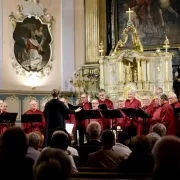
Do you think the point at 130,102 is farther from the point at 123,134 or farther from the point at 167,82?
the point at 123,134

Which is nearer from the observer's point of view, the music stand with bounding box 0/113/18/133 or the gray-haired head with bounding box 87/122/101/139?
the gray-haired head with bounding box 87/122/101/139

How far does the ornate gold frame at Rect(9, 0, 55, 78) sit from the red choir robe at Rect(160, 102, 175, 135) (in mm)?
7468

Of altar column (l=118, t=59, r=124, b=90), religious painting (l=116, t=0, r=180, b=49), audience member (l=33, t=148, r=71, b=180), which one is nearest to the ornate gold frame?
religious painting (l=116, t=0, r=180, b=49)

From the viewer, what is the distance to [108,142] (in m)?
5.76

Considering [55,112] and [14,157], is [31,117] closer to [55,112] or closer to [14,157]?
[55,112]

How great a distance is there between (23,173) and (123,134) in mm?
4015

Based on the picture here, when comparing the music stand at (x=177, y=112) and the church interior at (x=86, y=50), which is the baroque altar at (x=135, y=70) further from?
the music stand at (x=177, y=112)

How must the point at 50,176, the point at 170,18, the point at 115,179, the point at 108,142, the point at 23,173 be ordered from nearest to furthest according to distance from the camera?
the point at 50,176 < the point at 23,173 < the point at 115,179 < the point at 108,142 < the point at 170,18

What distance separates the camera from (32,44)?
1700 cm

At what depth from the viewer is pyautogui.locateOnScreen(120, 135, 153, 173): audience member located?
483 cm

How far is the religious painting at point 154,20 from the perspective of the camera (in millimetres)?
16500

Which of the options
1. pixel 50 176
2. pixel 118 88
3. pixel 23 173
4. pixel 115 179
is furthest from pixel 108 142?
pixel 118 88

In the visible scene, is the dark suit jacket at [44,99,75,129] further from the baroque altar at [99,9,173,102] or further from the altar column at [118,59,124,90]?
the altar column at [118,59,124,90]

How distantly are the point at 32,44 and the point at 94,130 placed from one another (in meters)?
10.8
